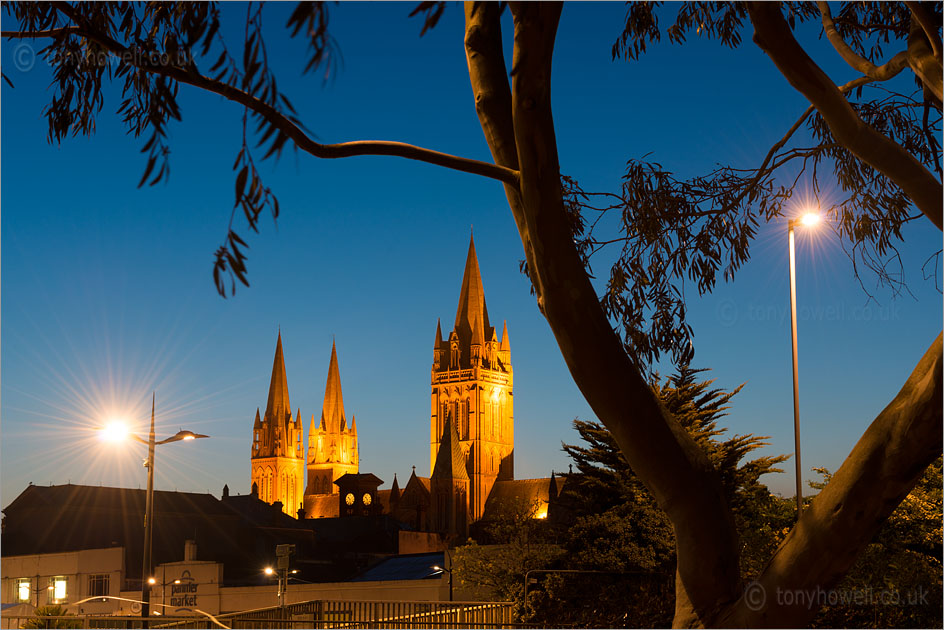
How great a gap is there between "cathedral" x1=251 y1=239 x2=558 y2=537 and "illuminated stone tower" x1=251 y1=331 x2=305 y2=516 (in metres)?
0.18

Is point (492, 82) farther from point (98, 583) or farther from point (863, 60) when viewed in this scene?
point (98, 583)

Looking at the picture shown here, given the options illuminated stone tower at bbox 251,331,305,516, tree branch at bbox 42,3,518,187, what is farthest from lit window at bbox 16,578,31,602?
illuminated stone tower at bbox 251,331,305,516

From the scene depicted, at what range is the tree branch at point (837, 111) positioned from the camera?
6.36 meters

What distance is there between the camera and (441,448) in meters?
122

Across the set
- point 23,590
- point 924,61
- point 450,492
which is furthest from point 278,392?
point 924,61

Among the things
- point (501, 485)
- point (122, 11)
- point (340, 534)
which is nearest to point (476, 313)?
point (501, 485)

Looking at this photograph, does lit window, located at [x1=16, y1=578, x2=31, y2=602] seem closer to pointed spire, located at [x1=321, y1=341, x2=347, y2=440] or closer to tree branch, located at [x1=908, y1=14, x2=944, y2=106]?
tree branch, located at [x1=908, y1=14, x2=944, y2=106]

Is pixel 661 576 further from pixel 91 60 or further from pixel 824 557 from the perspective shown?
pixel 91 60

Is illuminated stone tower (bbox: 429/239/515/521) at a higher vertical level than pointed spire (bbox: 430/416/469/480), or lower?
higher

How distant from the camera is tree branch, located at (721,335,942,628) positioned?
522cm

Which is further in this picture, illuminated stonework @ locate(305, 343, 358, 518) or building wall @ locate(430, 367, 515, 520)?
illuminated stonework @ locate(305, 343, 358, 518)

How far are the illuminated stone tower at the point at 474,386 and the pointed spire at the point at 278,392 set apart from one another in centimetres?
3405

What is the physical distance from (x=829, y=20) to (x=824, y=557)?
6.08m

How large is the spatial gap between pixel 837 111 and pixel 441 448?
386 ft
